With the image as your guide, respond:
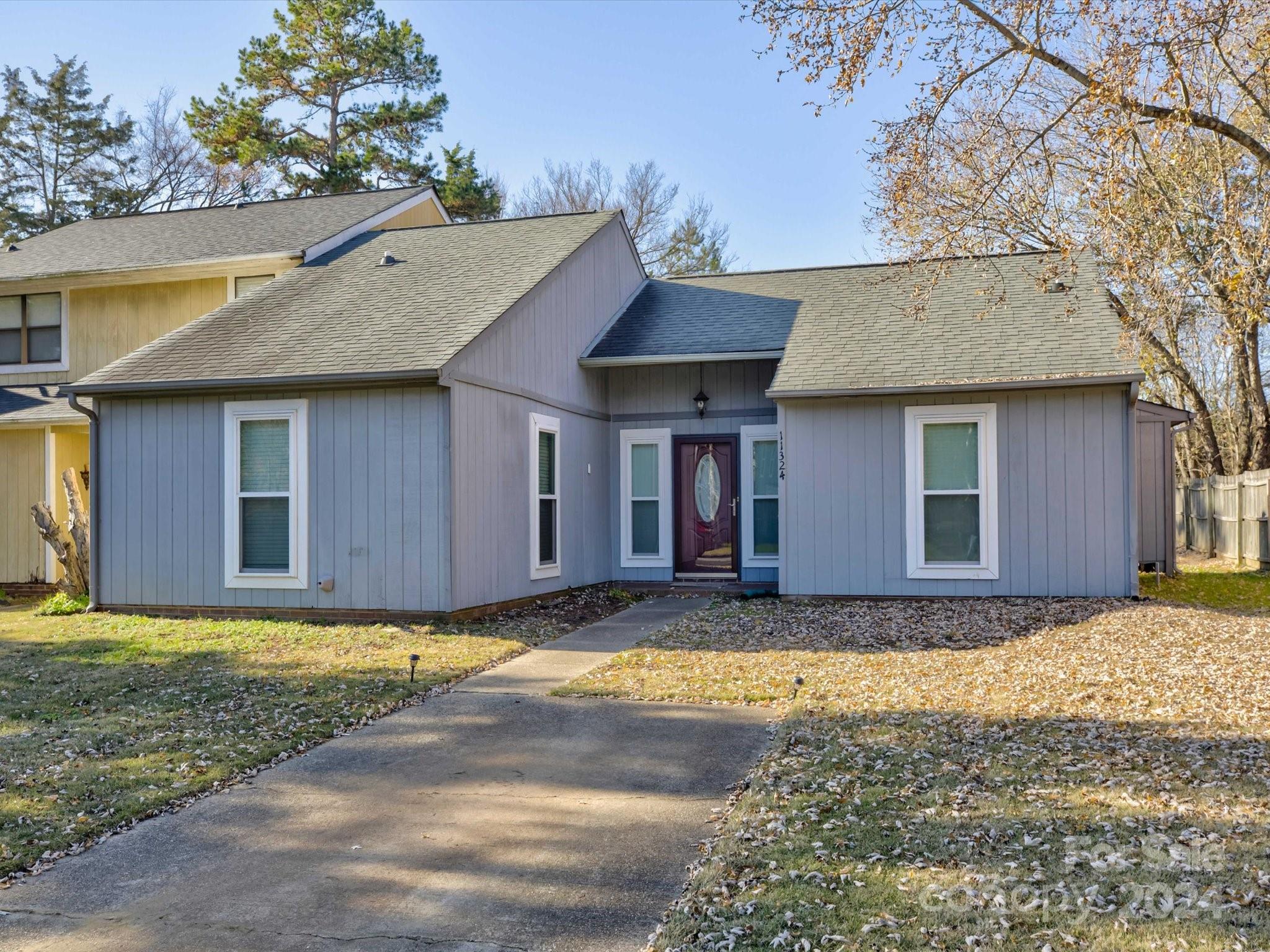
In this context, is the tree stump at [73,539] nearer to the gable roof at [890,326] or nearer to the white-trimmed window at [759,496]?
the gable roof at [890,326]

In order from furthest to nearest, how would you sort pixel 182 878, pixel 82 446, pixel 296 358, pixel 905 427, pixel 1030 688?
pixel 82 446, pixel 905 427, pixel 296 358, pixel 1030 688, pixel 182 878

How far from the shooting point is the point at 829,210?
21.5m

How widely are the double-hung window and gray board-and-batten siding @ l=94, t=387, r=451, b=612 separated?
16.6 feet

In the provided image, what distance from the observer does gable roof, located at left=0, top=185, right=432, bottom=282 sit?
14320 millimetres

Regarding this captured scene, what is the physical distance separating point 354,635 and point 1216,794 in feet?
22.8

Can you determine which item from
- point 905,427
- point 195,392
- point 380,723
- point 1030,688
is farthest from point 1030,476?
point 195,392

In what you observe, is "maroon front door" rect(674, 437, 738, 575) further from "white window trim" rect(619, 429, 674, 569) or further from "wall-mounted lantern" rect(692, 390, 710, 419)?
"wall-mounted lantern" rect(692, 390, 710, 419)

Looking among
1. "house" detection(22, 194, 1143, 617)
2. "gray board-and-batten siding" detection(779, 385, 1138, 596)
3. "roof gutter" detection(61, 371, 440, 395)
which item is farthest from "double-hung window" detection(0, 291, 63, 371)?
"gray board-and-batten siding" detection(779, 385, 1138, 596)

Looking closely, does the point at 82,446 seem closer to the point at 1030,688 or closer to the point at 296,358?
the point at 296,358

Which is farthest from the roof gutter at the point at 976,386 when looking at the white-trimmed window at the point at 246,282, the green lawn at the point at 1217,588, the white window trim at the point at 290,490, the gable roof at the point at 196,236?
the white-trimmed window at the point at 246,282

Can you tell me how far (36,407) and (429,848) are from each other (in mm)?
12180

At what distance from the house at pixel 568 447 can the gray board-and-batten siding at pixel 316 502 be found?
28mm

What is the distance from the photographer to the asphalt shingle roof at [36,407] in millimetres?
13031

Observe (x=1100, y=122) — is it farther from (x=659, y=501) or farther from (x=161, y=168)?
(x=161, y=168)
